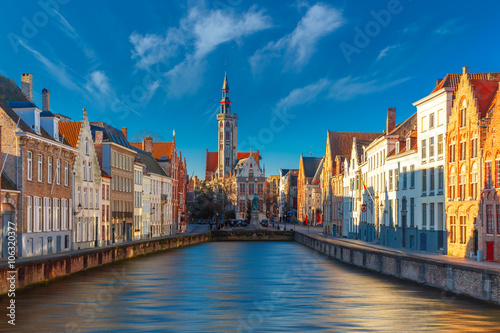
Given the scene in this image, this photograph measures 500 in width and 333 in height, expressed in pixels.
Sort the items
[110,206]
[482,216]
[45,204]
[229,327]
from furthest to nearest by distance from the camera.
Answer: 1. [110,206]
2. [45,204]
3. [482,216]
4. [229,327]

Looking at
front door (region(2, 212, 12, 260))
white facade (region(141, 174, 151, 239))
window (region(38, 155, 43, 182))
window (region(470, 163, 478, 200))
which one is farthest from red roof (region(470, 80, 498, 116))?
white facade (region(141, 174, 151, 239))

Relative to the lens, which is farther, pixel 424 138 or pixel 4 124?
pixel 424 138

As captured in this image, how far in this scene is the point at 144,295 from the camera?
35.0 meters

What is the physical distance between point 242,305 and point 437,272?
9.68 metres

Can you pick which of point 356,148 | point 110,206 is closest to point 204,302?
point 110,206

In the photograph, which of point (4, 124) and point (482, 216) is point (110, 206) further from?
point (482, 216)

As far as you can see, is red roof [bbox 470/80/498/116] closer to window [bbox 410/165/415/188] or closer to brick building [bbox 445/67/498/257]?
brick building [bbox 445/67/498/257]

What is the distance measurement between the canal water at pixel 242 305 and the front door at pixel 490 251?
696 centimetres

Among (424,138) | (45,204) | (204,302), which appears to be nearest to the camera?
(204,302)

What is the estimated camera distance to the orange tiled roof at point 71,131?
58.9 meters

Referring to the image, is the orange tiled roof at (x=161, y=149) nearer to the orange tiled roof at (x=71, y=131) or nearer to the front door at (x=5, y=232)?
the orange tiled roof at (x=71, y=131)

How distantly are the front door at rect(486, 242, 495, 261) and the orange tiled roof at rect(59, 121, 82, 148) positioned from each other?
33.0 metres

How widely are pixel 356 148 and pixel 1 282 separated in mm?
61814

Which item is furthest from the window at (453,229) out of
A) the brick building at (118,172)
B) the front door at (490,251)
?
the brick building at (118,172)
